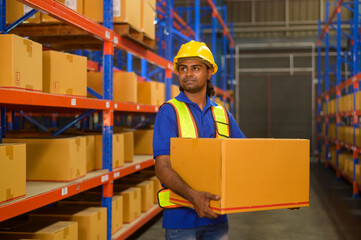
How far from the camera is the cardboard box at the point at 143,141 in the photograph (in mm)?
6516

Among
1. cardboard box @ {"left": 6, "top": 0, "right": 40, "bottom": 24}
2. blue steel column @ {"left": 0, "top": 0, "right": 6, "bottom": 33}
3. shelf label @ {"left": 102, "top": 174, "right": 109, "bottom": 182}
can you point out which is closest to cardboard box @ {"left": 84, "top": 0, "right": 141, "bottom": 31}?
cardboard box @ {"left": 6, "top": 0, "right": 40, "bottom": 24}

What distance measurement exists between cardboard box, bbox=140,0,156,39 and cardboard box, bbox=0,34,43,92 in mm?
2234

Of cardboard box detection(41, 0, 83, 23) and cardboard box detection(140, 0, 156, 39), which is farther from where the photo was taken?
cardboard box detection(140, 0, 156, 39)

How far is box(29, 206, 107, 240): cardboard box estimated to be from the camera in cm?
388

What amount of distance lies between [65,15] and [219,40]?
1477 cm

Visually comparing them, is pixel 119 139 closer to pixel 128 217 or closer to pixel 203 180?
pixel 128 217

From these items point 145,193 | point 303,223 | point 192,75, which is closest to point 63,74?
point 192,75

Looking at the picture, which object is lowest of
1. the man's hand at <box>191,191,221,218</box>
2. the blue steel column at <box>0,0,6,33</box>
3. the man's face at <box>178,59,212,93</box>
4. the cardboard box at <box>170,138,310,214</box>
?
the man's hand at <box>191,191,221,218</box>

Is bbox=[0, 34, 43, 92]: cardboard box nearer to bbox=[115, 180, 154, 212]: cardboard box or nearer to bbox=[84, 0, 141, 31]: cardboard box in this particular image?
bbox=[84, 0, 141, 31]: cardboard box

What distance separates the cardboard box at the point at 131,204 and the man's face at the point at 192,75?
3036 mm

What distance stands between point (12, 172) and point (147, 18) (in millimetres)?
3245

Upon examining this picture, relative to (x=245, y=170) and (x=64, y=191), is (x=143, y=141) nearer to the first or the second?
(x=64, y=191)

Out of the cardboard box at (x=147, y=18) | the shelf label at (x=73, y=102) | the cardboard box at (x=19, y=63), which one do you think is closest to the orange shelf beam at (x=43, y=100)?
the shelf label at (x=73, y=102)

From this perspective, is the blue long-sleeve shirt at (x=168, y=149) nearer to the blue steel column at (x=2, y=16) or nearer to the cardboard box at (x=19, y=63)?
the cardboard box at (x=19, y=63)
